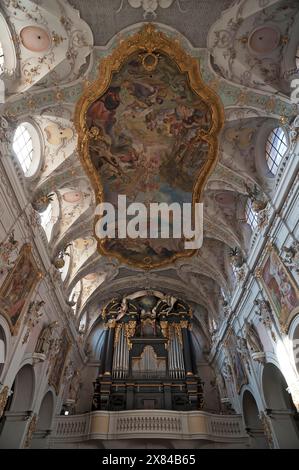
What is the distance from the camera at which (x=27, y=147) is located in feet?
39.8

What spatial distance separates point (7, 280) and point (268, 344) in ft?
33.0

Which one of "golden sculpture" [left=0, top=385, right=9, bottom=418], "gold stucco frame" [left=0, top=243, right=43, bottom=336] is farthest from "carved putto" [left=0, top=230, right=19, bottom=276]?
"golden sculpture" [left=0, top=385, right=9, bottom=418]

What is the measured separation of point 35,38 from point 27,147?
3674 millimetres

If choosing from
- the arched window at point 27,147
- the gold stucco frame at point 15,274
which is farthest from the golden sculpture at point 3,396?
the arched window at point 27,147

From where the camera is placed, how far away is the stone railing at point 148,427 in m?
14.2

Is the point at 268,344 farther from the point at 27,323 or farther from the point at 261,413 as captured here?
the point at 27,323

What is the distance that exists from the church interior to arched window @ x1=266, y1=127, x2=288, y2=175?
0.27ft

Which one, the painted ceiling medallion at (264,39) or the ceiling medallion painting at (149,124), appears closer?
the painted ceiling medallion at (264,39)

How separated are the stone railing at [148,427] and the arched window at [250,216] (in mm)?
8961

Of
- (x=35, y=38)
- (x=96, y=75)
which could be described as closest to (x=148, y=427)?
(x=96, y=75)

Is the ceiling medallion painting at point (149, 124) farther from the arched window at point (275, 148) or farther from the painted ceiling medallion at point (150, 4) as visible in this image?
the arched window at point (275, 148)

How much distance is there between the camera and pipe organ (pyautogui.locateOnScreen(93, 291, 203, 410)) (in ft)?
55.9

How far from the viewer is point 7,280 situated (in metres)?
10.4

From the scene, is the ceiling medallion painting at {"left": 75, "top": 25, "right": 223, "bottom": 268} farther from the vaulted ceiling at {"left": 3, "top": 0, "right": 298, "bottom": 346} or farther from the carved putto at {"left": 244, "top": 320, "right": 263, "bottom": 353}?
the carved putto at {"left": 244, "top": 320, "right": 263, "bottom": 353}
